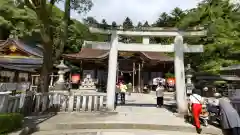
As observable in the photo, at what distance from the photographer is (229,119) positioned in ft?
23.8

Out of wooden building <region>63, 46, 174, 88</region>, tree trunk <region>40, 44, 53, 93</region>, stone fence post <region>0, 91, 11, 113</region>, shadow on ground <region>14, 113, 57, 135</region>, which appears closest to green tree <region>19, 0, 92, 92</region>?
tree trunk <region>40, 44, 53, 93</region>

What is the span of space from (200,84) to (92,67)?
13.9 m

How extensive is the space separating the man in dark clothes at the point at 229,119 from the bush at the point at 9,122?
614 cm

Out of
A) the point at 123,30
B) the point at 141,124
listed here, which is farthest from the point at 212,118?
the point at 123,30

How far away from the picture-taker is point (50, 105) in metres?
11.1

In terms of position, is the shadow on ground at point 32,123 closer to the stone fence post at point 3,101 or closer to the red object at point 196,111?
the stone fence post at point 3,101

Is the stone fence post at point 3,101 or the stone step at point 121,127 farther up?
the stone fence post at point 3,101

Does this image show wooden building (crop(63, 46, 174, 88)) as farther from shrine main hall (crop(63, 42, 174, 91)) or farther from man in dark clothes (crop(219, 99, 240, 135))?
man in dark clothes (crop(219, 99, 240, 135))

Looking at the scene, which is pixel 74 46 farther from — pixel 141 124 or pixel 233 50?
pixel 141 124

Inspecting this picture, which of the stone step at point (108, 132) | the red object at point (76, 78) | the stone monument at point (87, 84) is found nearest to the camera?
the stone step at point (108, 132)

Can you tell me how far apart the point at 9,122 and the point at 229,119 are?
246 inches

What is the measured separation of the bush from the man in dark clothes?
6.14 m

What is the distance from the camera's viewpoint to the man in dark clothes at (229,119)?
23.3 feet

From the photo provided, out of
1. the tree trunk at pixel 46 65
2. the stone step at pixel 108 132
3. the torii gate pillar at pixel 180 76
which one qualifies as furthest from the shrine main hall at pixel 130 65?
the stone step at pixel 108 132
